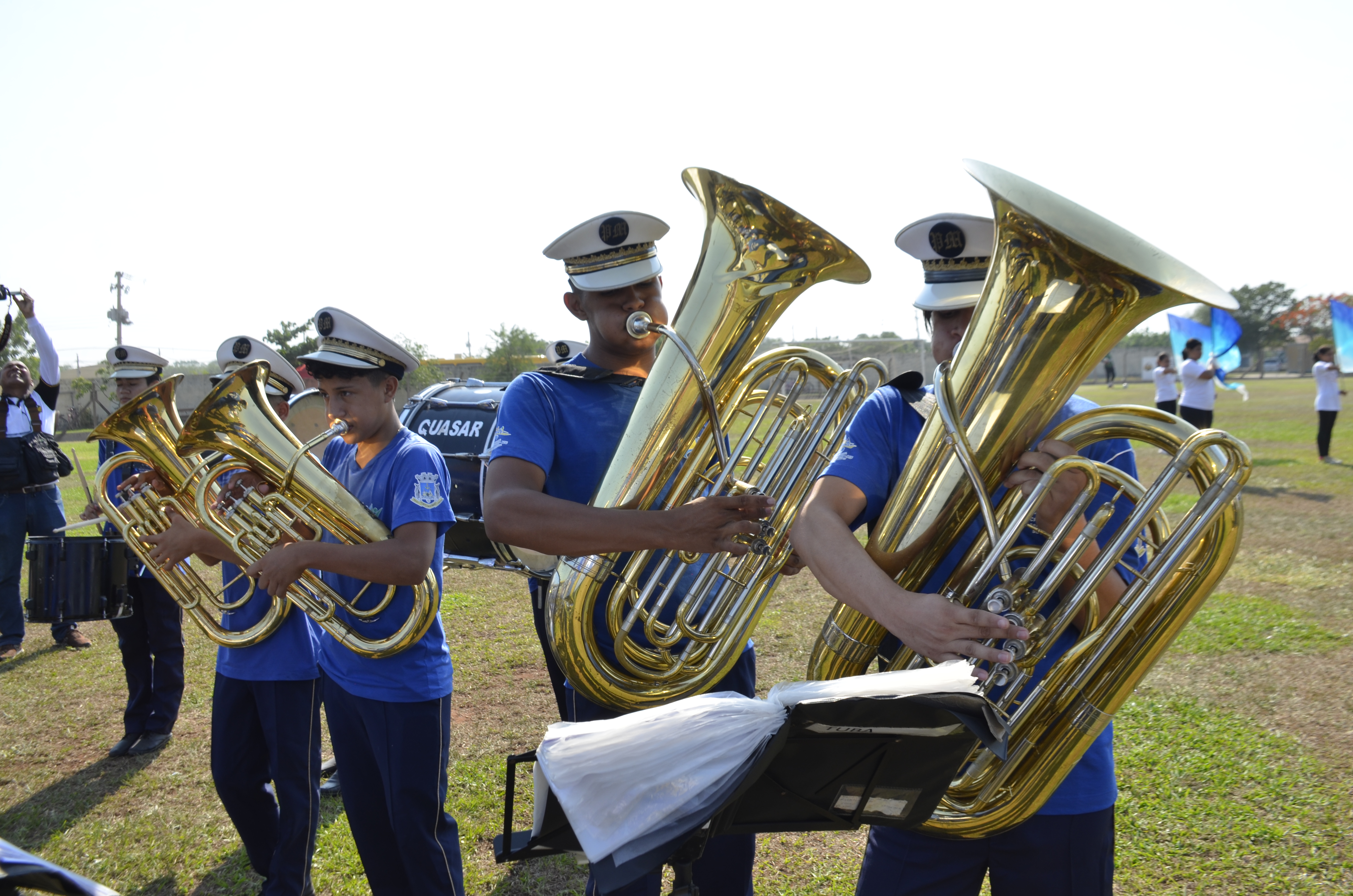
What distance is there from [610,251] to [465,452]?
386 cm

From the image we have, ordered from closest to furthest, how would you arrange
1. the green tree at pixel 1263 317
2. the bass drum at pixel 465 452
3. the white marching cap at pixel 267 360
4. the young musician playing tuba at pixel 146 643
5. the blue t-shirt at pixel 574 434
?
1. the blue t-shirt at pixel 574 434
2. the white marching cap at pixel 267 360
3. the young musician playing tuba at pixel 146 643
4. the bass drum at pixel 465 452
5. the green tree at pixel 1263 317

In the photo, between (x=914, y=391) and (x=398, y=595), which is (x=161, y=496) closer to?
(x=398, y=595)

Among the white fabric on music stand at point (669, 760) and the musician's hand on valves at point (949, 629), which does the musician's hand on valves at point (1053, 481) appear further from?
the white fabric on music stand at point (669, 760)

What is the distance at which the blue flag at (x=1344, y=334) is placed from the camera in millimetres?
16531

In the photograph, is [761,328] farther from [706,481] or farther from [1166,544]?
[1166,544]

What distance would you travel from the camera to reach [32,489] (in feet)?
21.0

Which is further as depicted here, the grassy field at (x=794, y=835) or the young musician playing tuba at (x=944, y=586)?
the grassy field at (x=794, y=835)

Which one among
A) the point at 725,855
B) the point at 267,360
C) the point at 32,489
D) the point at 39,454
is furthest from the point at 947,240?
the point at 32,489

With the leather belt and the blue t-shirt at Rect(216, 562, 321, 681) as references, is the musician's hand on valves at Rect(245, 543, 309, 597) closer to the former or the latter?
the blue t-shirt at Rect(216, 562, 321, 681)

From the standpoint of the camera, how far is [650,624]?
2.32 metres

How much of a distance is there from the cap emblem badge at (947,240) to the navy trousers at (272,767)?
8.21ft

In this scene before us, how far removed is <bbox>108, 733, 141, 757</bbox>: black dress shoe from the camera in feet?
15.3

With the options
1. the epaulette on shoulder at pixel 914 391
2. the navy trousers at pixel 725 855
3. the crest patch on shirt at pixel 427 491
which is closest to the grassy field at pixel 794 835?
the navy trousers at pixel 725 855

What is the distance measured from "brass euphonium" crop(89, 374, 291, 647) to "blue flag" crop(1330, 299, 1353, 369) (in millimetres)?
19280
